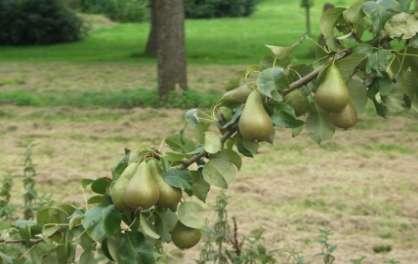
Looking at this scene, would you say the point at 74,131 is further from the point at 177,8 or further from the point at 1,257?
the point at 1,257

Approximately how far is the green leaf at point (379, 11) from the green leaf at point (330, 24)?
0.06m

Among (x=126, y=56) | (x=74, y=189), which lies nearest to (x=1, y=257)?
(x=74, y=189)

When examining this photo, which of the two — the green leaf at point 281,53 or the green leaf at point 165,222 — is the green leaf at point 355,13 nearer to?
the green leaf at point 281,53

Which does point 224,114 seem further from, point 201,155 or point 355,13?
point 355,13

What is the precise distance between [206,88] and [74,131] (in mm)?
4218

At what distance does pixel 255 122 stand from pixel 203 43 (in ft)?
74.2

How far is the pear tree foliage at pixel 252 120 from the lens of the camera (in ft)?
4.97

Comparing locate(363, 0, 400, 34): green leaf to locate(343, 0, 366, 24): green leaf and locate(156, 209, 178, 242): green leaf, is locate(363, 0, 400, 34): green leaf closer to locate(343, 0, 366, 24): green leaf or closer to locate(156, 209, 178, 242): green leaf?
locate(343, 0, 366, 24): green leaf

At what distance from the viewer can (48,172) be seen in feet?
25.0

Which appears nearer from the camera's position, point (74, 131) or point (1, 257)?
point (1, 257)

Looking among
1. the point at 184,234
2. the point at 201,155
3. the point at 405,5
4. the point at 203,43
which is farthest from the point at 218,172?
the point at 203,43

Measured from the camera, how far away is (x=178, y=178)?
1548 mm

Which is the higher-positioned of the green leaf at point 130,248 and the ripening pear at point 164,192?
the ripening pear at point 164,192

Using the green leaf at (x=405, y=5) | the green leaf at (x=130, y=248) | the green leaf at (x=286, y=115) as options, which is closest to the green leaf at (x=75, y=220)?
the green leaf at (x=130, y=248)
